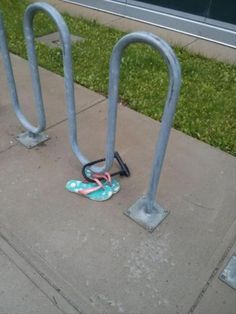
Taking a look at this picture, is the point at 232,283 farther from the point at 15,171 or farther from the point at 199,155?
the point at 15,171

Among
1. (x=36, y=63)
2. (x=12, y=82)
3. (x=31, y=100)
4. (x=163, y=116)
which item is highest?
(x=163, y=116)

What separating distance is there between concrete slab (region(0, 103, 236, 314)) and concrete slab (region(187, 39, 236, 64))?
7.44ft

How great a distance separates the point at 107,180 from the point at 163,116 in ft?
2.85

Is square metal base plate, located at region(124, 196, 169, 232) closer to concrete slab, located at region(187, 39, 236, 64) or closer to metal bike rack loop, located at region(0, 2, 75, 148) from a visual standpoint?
metal bike rack loop, located at region(0, 2, 75, 148)

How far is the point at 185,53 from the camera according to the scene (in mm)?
4836

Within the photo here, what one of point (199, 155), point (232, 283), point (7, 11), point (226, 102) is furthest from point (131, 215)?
point (7, 11)

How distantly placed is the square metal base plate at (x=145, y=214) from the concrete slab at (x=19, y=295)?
770mm

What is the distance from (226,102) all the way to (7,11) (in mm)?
4626

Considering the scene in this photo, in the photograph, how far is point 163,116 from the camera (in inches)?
70.2

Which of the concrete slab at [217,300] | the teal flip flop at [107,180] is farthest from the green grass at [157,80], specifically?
the concrete slab at [217,300]

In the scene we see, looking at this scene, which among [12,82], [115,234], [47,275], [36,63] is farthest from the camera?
[12,82]

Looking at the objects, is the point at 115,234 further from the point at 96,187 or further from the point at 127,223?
the point at 96,187

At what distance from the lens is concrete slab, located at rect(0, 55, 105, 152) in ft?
10.2

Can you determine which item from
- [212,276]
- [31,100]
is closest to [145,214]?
[212,276]
